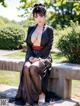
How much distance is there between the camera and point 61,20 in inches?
1252

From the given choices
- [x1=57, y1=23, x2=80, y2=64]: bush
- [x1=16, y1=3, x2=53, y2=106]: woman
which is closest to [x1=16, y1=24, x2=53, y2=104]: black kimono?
[x1=16, y1=3, x2=53, y2=106]: woman

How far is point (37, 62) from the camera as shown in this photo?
5.62m

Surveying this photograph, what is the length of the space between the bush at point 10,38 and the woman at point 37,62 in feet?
39.6

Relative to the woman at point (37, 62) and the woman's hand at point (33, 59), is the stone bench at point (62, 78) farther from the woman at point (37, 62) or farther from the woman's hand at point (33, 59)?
the woman's hand at point (33, 59)

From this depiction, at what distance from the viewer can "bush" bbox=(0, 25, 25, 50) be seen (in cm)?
1806

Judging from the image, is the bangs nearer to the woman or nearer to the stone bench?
the woman

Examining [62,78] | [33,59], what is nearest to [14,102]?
[33,59]

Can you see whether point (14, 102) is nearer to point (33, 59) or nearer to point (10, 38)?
point (33, 59)

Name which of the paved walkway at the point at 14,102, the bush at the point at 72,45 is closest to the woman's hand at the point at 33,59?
the paved walkway at the point at 14,102

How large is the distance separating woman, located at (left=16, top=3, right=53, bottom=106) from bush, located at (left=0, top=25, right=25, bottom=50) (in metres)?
12.1

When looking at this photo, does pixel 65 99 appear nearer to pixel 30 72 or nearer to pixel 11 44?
pixel 30 72

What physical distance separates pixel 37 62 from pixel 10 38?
12.6m

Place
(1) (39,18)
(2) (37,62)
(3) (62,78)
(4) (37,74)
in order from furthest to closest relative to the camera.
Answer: (3) (62,78)
(1) (39,18)
(2) (37,62)
(4) (37,74)

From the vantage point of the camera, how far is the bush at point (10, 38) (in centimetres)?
1806
